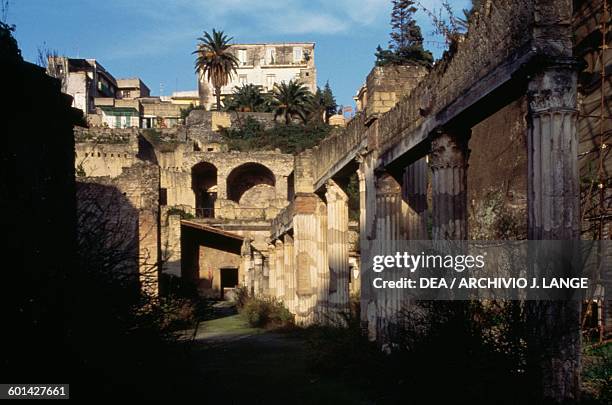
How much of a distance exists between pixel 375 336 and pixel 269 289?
14.8m

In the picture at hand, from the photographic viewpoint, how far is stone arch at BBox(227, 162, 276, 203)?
47.1m

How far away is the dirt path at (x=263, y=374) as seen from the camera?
26.0ft

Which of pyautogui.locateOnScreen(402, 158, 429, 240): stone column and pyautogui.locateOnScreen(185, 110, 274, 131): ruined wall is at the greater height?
pyautogui.locateOnScreen(185, 110, 274, 131): ruined wall

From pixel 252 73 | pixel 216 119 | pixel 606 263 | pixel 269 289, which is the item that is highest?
pixel 252 73

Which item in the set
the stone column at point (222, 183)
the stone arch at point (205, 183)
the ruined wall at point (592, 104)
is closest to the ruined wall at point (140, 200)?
the ruined wall at point (592, 104)

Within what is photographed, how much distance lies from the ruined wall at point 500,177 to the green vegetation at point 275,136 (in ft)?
109

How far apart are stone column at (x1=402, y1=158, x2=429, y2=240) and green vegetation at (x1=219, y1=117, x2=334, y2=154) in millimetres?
41592

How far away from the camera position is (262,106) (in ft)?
200

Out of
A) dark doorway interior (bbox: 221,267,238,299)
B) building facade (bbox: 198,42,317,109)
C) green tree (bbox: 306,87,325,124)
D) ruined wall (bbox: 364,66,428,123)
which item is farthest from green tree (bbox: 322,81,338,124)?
ruined wall (bbox: 364,66,428,123)

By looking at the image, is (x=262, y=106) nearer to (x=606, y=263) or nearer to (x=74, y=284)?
(x=606, y=263)

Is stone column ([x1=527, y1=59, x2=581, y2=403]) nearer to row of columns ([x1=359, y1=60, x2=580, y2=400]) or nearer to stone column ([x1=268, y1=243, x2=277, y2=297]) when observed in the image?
row of columns ([x1=359, y1=60, x2=580, y2=400])

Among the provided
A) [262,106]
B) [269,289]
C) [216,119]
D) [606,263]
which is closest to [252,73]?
[262,106]

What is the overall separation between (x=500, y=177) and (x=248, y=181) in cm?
3096

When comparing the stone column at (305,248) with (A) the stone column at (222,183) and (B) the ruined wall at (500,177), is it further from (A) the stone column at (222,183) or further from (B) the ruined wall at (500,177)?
(A) the stone column at (222,183)
